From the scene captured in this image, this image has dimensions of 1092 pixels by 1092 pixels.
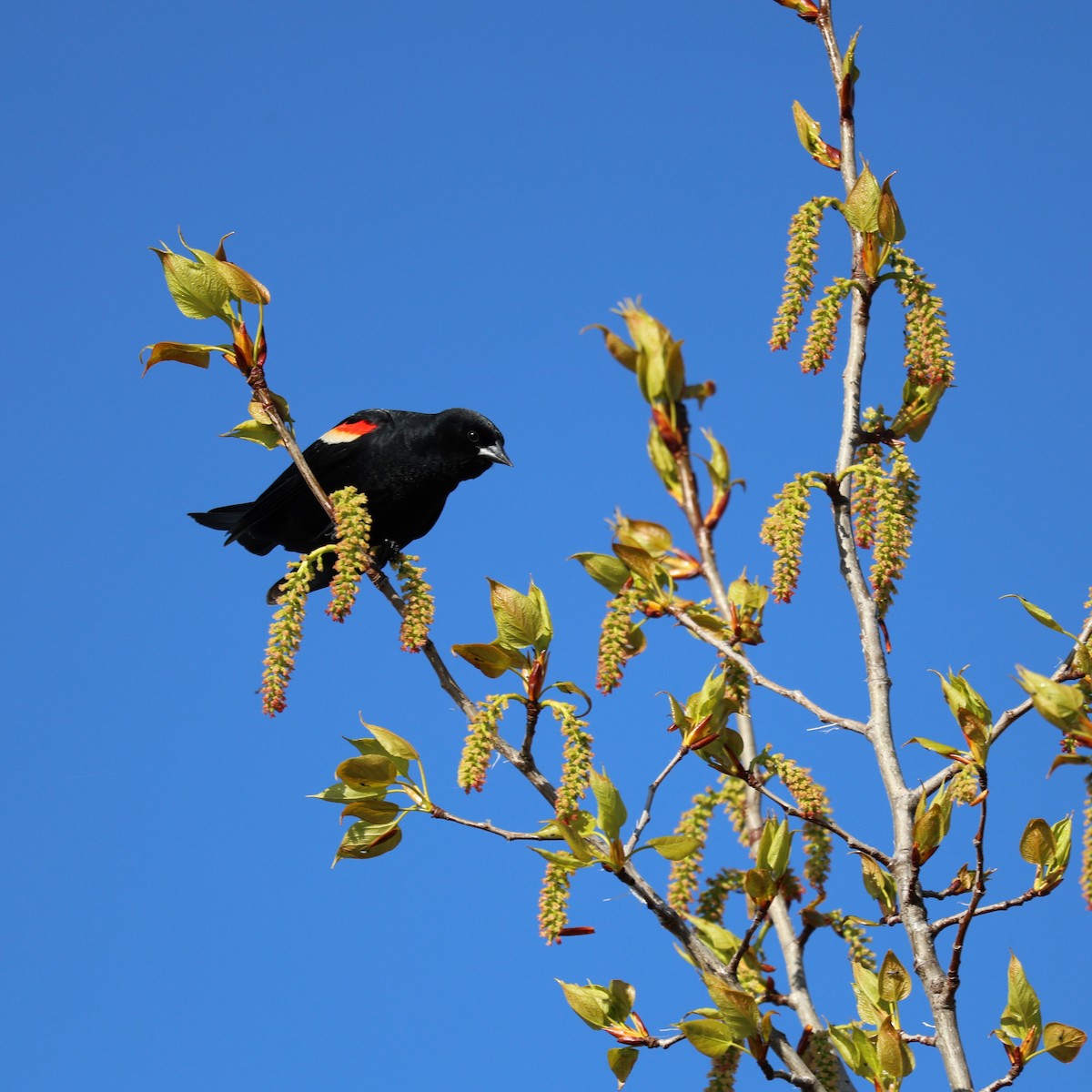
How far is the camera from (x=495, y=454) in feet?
20.0

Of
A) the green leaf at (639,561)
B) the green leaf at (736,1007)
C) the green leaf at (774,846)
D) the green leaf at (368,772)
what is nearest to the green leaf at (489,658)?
the green leaf at (368,772)

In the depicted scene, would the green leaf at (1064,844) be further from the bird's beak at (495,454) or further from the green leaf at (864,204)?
the bird's beak at (495,454)

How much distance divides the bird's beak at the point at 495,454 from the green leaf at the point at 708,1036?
4.13 meters

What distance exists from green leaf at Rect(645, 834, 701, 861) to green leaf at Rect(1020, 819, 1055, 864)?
651mm

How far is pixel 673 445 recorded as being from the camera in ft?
6.24

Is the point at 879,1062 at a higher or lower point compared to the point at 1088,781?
lower

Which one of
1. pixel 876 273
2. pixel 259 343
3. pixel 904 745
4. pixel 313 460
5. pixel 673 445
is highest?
pixel 313 460

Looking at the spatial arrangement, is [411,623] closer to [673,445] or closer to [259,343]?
[259,343]

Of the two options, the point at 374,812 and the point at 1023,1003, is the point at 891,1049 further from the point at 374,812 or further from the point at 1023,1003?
the point at 374,812

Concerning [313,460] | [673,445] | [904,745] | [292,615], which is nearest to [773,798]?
[904,745]

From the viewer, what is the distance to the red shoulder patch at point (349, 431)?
614 cm

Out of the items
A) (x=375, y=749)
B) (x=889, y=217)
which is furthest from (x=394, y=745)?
(x=889, y=217)

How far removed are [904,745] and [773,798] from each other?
0.28 meters

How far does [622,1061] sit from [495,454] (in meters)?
4.03
